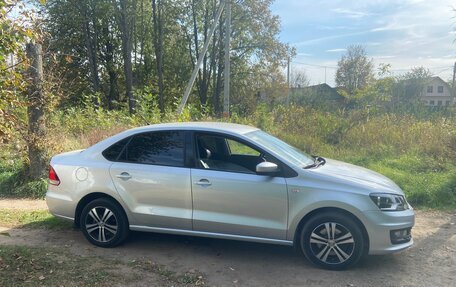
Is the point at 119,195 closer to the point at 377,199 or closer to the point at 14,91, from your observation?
the point at 14,91

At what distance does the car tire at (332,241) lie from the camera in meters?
4.45

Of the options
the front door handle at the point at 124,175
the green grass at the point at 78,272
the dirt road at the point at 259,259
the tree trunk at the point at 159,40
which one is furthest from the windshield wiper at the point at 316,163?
the tree trunk at the point at 159,40

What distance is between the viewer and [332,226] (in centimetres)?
450

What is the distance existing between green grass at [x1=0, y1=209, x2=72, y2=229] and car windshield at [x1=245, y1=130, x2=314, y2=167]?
3.18 meters

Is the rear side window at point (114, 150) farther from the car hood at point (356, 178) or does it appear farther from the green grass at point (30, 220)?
the car hood at point (356, 178)

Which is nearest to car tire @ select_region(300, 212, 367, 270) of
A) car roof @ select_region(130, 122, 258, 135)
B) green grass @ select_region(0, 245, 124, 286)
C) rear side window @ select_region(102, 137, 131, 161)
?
car roof @ select_region(130, 122, 258, 135)

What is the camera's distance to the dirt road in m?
4.35

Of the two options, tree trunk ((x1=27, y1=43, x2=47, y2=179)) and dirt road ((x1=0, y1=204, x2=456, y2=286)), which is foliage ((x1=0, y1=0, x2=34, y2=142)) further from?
tree trunk ((x1=27, y1=43, x2=47, y2=179))

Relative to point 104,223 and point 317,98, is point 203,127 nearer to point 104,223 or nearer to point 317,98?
point 104,223

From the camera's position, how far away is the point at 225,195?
4.73 meters

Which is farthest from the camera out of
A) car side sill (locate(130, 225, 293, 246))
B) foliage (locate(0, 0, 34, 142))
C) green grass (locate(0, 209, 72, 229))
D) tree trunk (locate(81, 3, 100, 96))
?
tree trunk (locate(81, 3, 100, 96))

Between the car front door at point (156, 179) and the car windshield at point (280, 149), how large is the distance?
0.96m

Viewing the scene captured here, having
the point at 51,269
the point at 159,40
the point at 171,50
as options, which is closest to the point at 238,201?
the point at 51,269

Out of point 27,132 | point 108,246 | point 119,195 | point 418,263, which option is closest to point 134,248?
point 108,246
